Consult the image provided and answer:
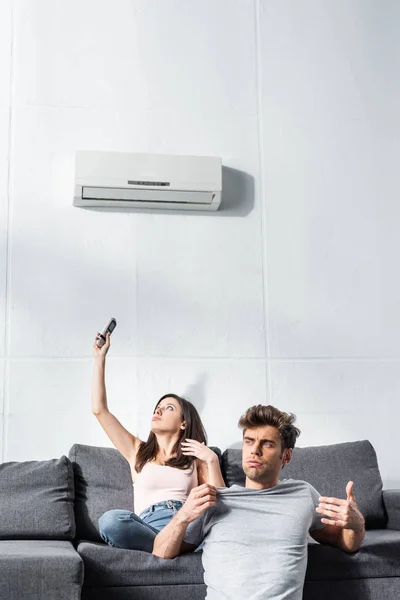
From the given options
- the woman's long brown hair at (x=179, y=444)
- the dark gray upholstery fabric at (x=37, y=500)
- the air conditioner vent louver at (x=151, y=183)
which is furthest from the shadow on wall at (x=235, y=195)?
the dark gray upholstery fabric at (x=37, y=500)

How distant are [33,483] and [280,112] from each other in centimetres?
245

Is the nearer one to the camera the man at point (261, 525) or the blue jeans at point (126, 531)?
the man at point (261, 525)

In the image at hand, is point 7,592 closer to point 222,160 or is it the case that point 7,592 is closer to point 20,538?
point 20,538

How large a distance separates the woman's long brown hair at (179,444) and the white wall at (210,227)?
436 millimetres

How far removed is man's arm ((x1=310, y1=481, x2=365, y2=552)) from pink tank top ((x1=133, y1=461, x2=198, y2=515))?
0.69m

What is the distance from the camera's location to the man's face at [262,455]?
288 centimetres

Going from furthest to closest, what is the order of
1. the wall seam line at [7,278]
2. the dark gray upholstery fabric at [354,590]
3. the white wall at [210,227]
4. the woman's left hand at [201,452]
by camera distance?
the white wall at [210,227], the wall seam line at [7,278], the woman's left hand at [201,452], the dark gray upholstery fabric at [354,590]

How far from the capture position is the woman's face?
143 inches

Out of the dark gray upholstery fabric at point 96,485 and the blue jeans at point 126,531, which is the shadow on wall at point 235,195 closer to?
the dark gray upholstery fabric at point 96,485

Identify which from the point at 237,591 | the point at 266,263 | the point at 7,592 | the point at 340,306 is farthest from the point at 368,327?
the point at 7,592

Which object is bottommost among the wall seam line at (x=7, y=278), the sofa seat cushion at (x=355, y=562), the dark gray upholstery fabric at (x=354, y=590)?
the dark gray upholstery fabric at (x=354, y=590)

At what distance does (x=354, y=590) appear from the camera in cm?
304

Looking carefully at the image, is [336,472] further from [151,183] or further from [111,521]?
[151,183]

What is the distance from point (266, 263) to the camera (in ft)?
14.6
